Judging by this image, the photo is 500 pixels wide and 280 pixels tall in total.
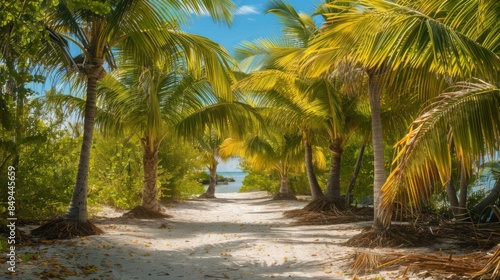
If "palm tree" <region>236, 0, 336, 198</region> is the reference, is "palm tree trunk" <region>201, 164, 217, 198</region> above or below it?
below

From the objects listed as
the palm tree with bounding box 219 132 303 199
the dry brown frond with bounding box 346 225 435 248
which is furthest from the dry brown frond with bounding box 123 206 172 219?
the dry brown frond with bounding box 346 225 435 248

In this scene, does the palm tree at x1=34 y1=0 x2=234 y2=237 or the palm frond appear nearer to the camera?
the palm frond

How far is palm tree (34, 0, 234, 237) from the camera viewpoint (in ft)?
25.4

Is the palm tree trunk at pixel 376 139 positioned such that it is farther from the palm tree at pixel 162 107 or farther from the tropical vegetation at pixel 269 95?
the palm tree at pixel 162 107

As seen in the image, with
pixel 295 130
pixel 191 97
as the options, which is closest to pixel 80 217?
pixel 191 97

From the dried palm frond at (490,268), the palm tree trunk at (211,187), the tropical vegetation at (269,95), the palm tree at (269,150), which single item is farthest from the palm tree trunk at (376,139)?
the palm tree trunk at (211,187)

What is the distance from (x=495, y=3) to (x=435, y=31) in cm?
92

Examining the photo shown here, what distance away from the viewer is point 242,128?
12375 millimetres

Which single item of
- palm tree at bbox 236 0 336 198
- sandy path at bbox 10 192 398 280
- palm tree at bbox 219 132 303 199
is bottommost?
sandy path at bbox 10 192 398 280

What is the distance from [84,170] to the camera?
8.16 meters

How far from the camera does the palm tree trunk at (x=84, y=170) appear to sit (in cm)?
802

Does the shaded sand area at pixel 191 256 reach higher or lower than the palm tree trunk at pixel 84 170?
lower

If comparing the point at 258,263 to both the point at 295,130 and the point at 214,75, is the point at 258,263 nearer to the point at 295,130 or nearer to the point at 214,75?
the point at 214,75

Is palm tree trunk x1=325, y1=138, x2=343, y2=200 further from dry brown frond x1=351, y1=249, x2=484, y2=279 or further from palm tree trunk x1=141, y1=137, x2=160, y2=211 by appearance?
dry brown frond x1=351, y1=249, x2=484, y2=279
